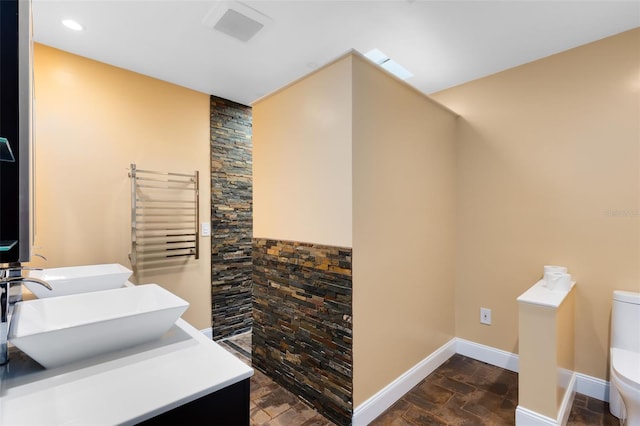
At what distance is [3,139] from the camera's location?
72 cm

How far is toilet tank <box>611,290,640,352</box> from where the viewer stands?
1.88 meters

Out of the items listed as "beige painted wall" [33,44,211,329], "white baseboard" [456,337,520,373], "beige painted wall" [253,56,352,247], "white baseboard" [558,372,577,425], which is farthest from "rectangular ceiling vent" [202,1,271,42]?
"white baseboard" [456,337,520,373]

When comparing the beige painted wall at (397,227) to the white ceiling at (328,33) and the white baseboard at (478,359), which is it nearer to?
the white baseboard at (478,359)

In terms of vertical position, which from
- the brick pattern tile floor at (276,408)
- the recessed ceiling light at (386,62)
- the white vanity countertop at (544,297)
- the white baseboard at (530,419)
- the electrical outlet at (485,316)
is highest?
the recessed ceiling light at (386,62)

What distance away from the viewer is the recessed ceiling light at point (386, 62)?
235 cm

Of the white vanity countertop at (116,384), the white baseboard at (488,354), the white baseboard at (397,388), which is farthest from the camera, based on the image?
the white baseboard at (488,354)

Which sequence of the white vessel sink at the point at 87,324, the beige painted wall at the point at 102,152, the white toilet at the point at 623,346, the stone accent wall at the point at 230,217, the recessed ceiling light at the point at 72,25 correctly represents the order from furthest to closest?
the stone accent wall at the point at 230,217 → the beige painted wall at the point at 102,152 → the recessed ceiling light at the point at 72,25 → the white toilet at the point at 623,346 → the white vessel sink at the point at 87,324

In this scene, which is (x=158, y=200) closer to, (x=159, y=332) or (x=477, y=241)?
(x=159, y=332)

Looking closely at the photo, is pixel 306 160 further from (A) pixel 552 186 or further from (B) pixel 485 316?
(B) pixel 485 316

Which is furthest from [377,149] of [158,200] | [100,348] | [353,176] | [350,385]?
[158,200]

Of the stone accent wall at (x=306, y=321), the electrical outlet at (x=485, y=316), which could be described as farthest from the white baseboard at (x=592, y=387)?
the stone accent wall at (x=306, y=321)

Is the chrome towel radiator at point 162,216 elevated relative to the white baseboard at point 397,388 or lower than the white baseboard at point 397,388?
elevated

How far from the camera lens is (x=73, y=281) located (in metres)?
1.82

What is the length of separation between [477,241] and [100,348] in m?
2.79
